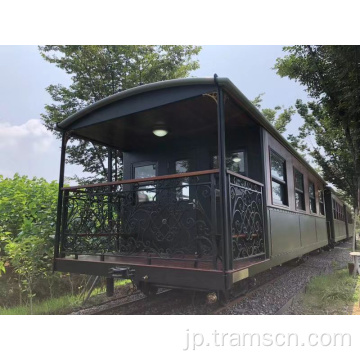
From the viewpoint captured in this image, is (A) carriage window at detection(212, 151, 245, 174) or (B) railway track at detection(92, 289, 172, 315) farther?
(A) carriage window at detection(212, 151, 245, 174)

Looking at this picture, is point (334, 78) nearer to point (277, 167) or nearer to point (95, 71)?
point (277, 167)

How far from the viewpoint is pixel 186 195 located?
5.46m

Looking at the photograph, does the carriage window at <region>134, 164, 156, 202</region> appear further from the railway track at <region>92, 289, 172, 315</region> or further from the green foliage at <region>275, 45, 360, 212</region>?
the green foliage at <region>275, 45, 360, 212</region>

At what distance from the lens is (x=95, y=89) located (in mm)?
9055

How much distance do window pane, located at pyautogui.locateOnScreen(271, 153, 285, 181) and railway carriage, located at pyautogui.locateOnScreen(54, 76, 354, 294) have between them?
2cm

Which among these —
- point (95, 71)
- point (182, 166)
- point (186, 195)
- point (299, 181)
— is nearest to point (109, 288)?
point (186, 195)

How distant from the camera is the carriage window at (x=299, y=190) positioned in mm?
6518

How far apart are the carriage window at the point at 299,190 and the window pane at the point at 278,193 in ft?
3.66

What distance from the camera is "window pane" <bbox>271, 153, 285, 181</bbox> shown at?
16.4ft

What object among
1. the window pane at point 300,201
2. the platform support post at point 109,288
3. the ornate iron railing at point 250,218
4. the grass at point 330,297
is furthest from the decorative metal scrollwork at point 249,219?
the window pane at point 300,201

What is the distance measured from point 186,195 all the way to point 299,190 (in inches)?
116

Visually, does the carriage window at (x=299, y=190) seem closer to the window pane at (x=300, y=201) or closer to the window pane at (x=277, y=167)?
the window pane at (x=300, y=201)

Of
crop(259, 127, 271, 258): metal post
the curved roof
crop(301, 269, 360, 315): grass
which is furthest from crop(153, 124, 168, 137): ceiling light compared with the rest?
crop(301, 269, 360, 315): grass
